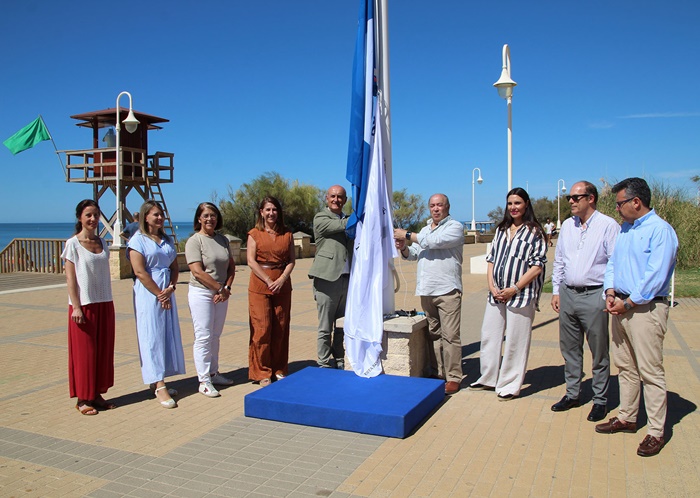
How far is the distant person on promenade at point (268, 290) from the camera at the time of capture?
6090 mm

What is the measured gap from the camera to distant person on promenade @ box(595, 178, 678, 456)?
13.8ft

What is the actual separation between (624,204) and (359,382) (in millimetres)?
2699

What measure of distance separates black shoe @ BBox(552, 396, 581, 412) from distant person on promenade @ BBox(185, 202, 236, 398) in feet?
10.3

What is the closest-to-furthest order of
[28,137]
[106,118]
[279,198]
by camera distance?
[28,137] → [106,118] → [279,198]

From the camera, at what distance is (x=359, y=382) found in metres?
5.52

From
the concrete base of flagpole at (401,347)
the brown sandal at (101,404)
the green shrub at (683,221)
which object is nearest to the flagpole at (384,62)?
the concrete base of flagpole at (401,347)

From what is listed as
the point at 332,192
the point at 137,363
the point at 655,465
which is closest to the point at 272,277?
the point at 332,192

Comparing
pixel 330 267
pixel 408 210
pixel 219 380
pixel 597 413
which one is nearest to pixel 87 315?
pixel 219 380

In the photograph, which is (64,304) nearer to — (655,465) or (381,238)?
(381,238)

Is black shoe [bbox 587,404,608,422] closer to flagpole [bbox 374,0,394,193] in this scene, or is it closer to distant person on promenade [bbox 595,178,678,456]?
distant person on promenade [bbox 595,178,678,456]

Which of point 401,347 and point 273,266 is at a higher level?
point 273,266

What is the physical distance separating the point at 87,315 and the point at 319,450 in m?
2.47

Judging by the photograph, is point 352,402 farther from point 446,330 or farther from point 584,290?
point 584,290

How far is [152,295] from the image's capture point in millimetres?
5660
